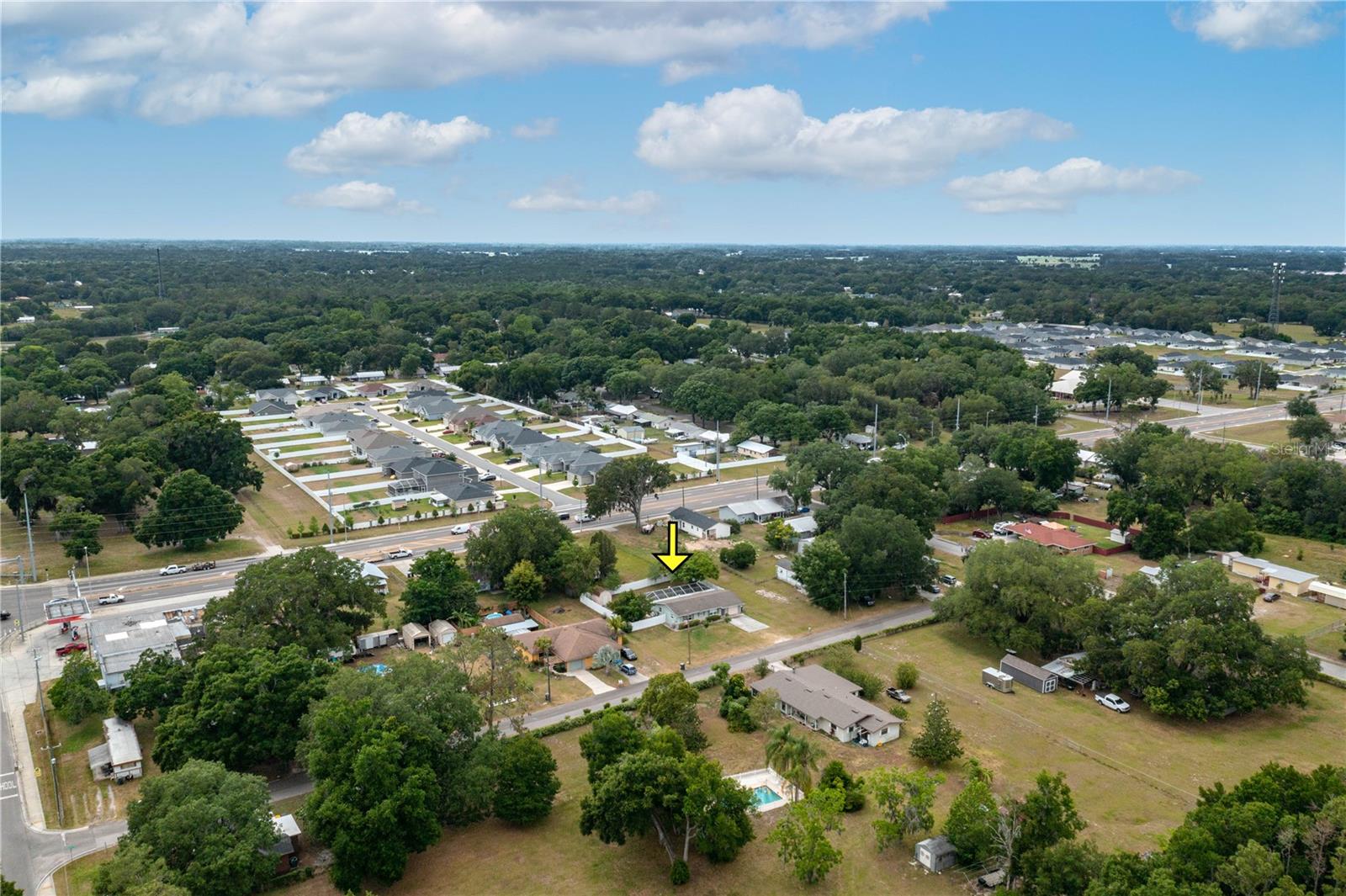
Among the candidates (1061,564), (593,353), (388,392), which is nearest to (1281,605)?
(1061,564)

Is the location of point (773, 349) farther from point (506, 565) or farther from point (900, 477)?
point (506, 565)

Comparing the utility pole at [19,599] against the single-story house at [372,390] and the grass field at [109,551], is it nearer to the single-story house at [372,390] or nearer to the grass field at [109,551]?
the grass field at [109,551]

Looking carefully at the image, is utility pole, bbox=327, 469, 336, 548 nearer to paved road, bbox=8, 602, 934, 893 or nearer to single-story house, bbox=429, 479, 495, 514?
single-story house, bbox=429, 479, 495, 514

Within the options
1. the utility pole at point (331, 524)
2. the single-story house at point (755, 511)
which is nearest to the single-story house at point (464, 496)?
the utility pole at point (331, 524)

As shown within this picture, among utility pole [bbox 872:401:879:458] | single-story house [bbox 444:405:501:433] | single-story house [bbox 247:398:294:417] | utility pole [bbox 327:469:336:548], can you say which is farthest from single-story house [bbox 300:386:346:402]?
utility pole [bbox 872:401:879:458]

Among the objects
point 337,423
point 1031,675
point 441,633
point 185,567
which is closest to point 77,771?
point 441,633

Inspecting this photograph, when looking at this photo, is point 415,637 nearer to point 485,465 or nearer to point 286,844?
point 286,844
